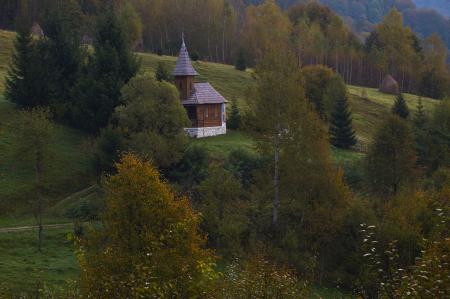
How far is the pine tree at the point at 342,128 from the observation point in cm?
6003

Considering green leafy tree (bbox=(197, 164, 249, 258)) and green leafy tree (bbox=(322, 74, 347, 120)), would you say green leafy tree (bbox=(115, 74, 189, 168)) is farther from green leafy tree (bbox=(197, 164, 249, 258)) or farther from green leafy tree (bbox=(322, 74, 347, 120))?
green leafy tree (bbox=(322, 74, 347, 120))

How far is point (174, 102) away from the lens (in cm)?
4391

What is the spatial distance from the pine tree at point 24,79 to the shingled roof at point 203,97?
13.5 m

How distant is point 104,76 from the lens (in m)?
50.6

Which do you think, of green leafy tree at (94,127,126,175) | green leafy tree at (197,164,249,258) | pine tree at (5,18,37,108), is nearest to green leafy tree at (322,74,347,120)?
green leafy tree at (94,127,126,175)

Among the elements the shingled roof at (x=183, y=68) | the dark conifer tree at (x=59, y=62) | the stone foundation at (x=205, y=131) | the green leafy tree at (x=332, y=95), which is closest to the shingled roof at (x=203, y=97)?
the shingled roof at (x=183, y=68)

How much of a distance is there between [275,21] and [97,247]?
292ft

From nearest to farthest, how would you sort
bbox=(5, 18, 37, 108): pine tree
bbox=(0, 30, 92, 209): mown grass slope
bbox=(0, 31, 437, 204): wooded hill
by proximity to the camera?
bbox=(0, 30, 92, 209): mown grass slope → bbox=(0, 31, 437, 204): wooded hill → bbox=(5, 18, 37, 108): pine tree

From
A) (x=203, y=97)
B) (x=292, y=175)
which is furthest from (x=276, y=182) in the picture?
(x=203, y=97)

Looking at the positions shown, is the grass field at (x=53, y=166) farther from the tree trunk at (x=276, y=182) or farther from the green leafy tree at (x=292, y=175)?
the tree trunk at (x=276, y=182)

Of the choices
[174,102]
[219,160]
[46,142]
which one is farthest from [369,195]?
[46,142]

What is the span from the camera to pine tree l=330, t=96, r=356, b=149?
2363 inches

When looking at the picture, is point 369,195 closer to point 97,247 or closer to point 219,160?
point 219,160

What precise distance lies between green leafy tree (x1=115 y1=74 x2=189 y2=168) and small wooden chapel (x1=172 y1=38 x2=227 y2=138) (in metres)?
10.1
